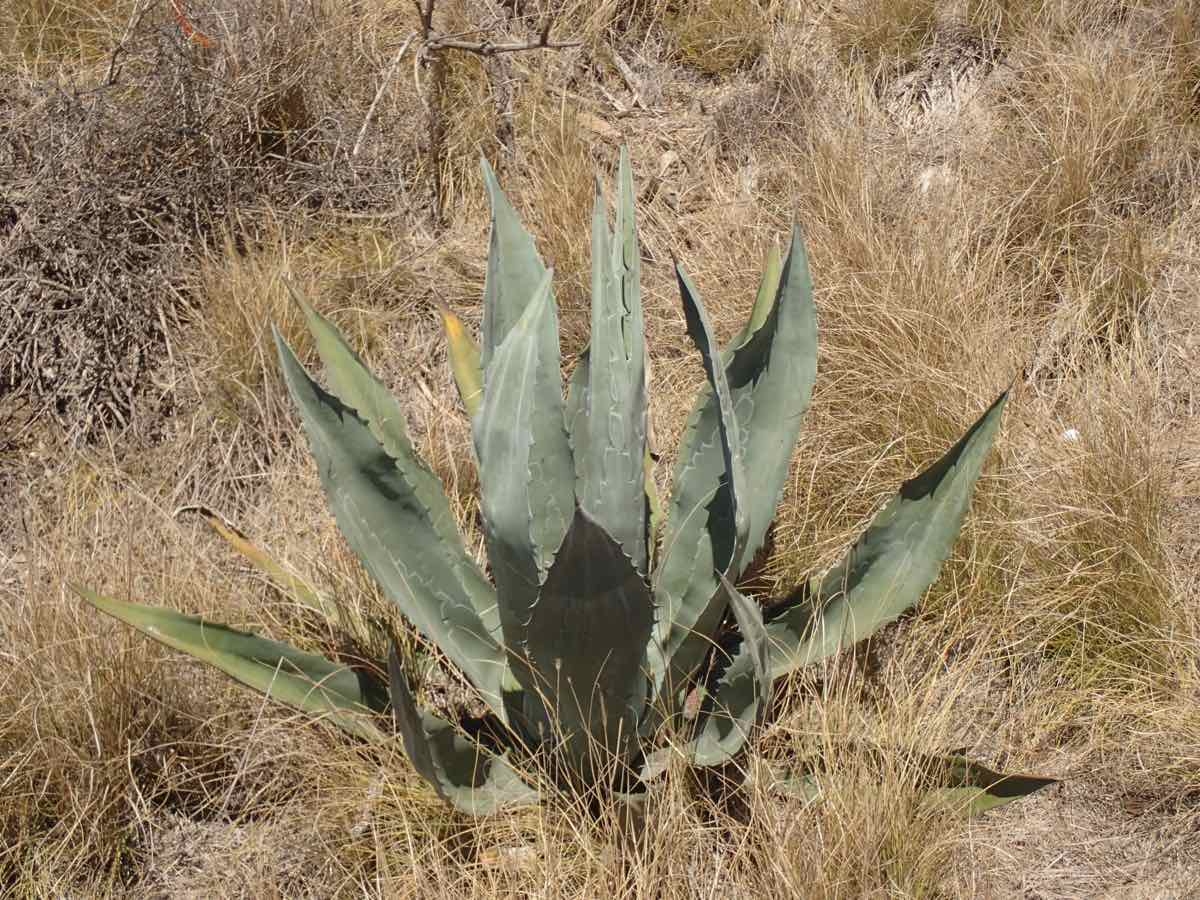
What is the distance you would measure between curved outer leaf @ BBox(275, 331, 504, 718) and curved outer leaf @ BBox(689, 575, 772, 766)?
360 millimetres

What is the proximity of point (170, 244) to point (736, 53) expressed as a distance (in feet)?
5.81

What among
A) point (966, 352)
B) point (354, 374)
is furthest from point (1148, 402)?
point (354, 374)

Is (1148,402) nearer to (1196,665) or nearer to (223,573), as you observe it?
(1196,665)

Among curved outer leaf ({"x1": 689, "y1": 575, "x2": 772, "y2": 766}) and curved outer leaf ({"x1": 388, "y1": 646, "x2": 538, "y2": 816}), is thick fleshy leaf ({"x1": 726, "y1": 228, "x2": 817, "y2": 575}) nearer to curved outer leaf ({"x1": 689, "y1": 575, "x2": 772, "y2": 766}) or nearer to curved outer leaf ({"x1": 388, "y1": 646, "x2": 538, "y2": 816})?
curved outer leaf ({"x1": 689, "y1": 575, "x2": 772, "y2": 766})

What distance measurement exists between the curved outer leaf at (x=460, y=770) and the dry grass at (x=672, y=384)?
72 millimetres

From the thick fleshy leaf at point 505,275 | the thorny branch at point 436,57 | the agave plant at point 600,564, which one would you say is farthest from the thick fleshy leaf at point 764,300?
the thorny branch at point 436,57

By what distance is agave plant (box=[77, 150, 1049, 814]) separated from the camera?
174 cm

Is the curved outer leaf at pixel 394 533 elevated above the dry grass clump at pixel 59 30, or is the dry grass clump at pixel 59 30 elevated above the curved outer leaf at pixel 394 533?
the dry grass clump at pixel 59 30

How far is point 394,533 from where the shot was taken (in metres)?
2.01

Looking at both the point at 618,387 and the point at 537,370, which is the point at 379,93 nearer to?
the point at 537,370

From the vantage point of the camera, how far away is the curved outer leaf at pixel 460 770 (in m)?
1.74

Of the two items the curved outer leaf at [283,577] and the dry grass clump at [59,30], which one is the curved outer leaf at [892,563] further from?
the dry grass clump at [59,30]

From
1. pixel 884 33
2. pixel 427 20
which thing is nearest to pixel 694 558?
pixel 427 20

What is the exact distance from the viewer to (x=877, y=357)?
2.79m
